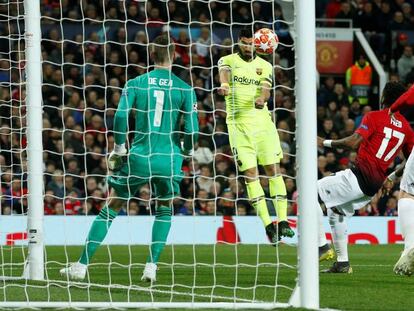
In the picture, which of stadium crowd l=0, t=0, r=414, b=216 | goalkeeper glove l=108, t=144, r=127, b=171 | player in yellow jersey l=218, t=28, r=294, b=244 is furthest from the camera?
stadium crowd l=0, t=0, r=414, b=216

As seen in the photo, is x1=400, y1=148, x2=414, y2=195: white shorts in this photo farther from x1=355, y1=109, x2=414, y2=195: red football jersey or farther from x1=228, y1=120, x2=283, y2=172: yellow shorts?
x1=228, y1=120, x2=283, y2=172: yellow shorts

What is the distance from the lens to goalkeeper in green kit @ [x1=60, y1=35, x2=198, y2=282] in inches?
366

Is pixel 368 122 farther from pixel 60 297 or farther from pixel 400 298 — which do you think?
pixel 60 297

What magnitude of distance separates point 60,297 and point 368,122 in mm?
4005

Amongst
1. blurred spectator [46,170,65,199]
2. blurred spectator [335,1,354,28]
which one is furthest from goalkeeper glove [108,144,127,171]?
blurred spectator [335,1,354,28]

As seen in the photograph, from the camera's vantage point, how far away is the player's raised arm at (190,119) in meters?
9.36

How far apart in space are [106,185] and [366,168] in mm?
3747

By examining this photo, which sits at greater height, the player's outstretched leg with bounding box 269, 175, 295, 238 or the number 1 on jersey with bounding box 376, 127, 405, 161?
the number 1 on jersey with bounding box 376, 127, 405, 161

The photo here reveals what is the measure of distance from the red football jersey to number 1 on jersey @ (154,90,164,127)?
2.16m

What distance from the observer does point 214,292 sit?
8258mm

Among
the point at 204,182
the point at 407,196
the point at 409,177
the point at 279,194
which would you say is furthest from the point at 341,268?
the point at 204,182

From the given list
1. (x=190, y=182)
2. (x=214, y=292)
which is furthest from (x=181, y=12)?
(x=214, y=292)

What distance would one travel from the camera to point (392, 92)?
10.5 meters

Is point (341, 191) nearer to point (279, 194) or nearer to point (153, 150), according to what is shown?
point (279, 194)
